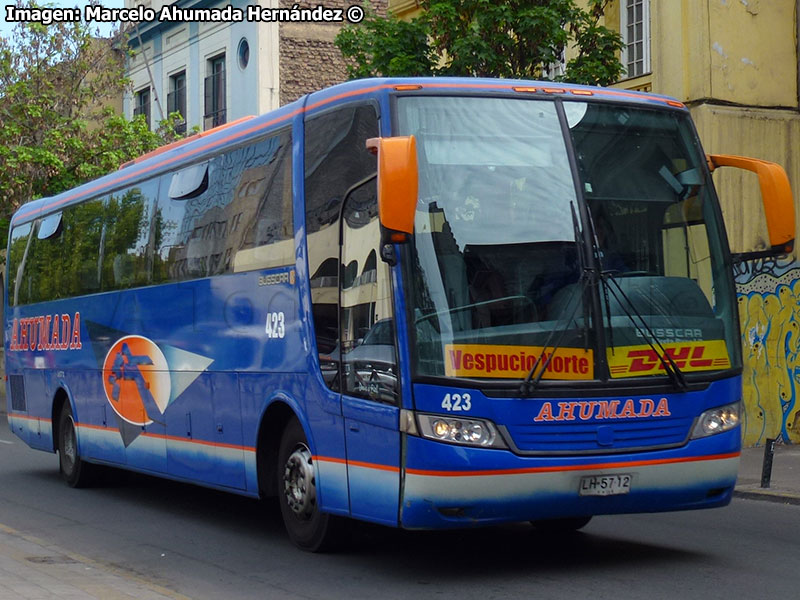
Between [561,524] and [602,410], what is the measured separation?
96.5 inches

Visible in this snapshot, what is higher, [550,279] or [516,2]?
[516,2]

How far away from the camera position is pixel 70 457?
15188mm

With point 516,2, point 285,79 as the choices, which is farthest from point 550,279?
point 285,79

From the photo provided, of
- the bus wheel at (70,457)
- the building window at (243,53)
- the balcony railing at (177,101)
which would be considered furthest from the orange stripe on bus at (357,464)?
the balcony railing at (177,101)

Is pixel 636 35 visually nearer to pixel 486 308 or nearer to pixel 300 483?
pixel 300 483

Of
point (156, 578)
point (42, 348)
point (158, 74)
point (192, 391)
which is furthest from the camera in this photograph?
point (158, 74)

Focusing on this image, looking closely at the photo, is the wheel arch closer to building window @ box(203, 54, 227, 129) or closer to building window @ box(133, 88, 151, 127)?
building window @ box(203, 54, 227, 129)

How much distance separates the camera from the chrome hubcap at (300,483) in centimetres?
936

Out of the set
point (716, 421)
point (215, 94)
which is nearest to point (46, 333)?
point (716, 421)

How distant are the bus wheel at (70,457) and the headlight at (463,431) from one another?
7.92m

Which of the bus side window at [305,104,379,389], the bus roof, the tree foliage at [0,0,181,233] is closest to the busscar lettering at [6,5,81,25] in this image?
the tree foliage at [0,0,181,233]

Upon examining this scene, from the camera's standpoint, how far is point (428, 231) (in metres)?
8.12

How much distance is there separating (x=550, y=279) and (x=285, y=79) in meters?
26.5

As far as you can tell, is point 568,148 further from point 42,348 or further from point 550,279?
point 42,348
